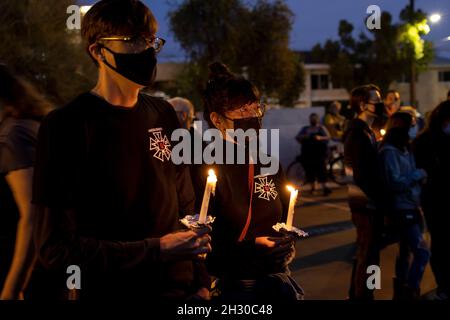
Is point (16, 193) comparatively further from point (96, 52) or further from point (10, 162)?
point (96, 52)

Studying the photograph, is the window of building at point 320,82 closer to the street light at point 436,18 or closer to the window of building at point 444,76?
the window of building at point 444,76

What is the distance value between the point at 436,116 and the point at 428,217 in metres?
0.97

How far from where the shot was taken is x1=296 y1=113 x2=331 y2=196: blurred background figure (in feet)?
44.6

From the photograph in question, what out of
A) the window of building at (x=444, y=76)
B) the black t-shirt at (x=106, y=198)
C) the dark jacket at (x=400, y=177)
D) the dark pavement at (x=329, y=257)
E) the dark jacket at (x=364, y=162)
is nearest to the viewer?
the black t-shirt at (x=106, y=198)

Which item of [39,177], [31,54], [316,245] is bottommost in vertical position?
[316,245]

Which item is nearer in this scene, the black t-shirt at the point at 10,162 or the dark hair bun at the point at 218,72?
the black t-shirt at the point at 10,162

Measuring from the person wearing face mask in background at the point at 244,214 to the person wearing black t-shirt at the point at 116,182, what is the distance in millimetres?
444

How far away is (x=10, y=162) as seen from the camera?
117 inches

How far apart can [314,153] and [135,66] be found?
1156 cm

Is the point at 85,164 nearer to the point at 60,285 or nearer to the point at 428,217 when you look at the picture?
the point at 60,285

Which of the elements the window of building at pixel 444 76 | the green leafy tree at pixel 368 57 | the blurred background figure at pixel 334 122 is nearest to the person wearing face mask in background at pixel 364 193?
the blurred background figure at pixel 334 122

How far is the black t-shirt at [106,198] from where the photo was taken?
82.9 inches

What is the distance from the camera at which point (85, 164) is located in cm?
216

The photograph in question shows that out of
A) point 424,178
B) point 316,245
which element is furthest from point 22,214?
point 316,245
